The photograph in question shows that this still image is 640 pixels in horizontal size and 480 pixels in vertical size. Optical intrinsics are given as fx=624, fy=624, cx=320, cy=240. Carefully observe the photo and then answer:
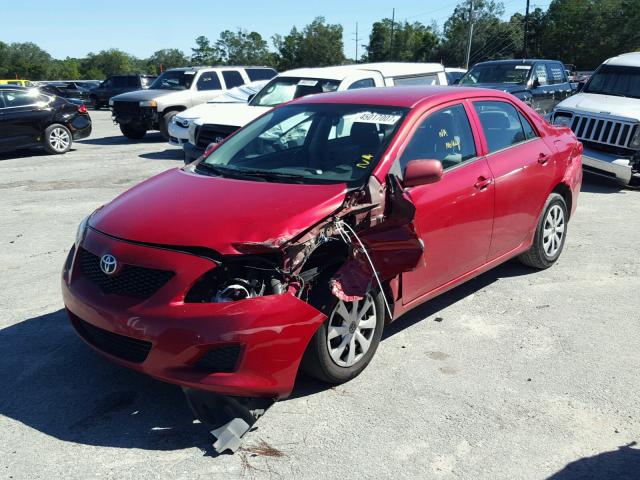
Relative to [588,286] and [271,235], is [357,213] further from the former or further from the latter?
[588,286]

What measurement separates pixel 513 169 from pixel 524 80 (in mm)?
10647

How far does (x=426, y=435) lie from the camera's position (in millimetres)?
3381

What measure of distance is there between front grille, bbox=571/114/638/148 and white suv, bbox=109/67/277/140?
941 centimetres

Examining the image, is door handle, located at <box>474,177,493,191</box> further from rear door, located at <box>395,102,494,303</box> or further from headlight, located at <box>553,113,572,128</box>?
headlight, located at <box>553,113,572,128</box>

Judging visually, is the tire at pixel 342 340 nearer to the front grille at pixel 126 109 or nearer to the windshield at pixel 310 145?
the windshield at pixel 310 145

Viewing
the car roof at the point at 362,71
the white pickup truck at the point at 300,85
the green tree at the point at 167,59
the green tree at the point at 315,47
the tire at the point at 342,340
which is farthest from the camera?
the green tree at the point at 167,59

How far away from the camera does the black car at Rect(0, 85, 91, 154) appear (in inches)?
532

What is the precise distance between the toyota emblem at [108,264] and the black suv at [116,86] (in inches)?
1019

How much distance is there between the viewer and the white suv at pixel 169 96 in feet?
52.0

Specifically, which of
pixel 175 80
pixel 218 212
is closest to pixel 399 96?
pixel 218 212

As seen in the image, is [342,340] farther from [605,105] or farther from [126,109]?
[126,109]

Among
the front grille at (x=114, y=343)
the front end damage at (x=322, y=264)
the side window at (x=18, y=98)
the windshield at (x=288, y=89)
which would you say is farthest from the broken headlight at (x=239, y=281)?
the side window at (x=18, y=98)

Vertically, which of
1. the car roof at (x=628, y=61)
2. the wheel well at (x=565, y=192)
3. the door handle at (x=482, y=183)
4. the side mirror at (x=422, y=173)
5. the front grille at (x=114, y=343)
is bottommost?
the car roof at (x=628, y=61)

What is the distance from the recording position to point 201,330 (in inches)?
125
